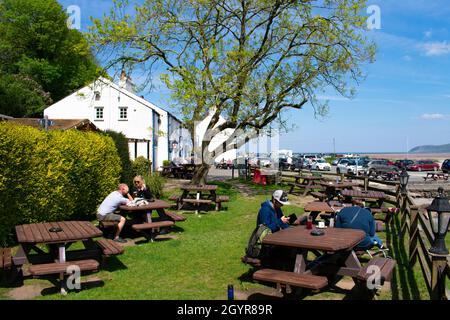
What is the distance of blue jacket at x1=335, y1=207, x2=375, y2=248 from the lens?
7.09 m

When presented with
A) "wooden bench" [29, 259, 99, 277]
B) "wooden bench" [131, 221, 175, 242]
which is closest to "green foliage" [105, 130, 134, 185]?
"wooden bench" [131, 221, 175, 242]

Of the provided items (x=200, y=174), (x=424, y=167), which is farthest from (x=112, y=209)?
(x=424, y=167)

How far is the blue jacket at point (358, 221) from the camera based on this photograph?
7086mm

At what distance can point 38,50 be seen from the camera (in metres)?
43.9

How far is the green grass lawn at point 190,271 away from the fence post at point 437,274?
36.9 inches

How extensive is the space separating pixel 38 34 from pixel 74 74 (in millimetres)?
5704

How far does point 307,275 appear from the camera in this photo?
5523 millimetres

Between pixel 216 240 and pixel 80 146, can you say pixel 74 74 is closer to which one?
pixel 80 146

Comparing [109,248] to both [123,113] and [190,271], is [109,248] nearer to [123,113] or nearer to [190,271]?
[190,271]

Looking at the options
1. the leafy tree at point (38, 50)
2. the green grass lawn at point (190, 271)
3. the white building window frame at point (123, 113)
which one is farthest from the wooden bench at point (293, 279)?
the leafy tree at point (38, 50)

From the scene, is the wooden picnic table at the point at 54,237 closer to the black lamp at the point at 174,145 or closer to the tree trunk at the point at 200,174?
the tree trunk at the point at 200,174

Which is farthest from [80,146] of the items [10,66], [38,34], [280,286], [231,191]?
[10,66]

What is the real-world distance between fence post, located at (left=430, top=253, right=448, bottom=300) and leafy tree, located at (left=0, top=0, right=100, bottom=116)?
39.5m

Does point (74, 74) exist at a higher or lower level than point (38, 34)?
lower
